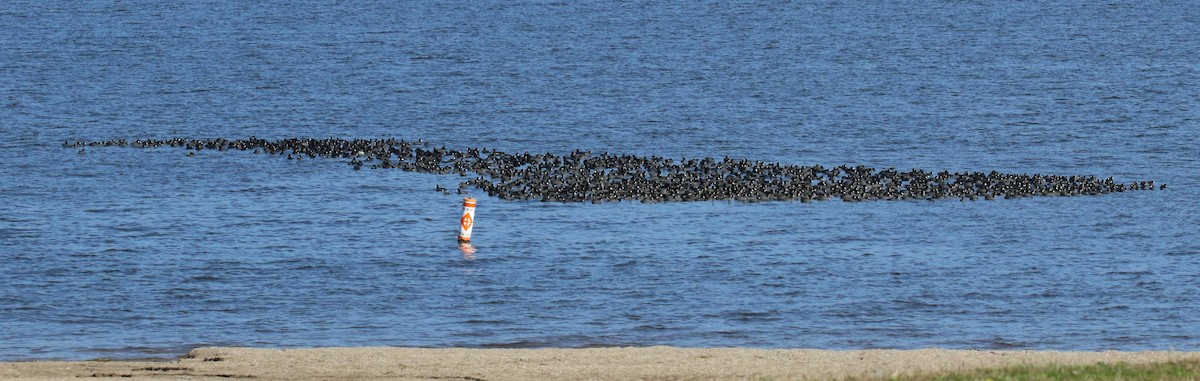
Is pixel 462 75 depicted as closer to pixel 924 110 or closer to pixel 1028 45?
pixel 924 110

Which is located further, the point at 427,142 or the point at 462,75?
the point at 462,75

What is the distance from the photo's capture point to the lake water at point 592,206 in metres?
37.1

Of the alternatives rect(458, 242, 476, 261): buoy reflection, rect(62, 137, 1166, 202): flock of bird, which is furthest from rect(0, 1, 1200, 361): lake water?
rect(62, 137, 1166, 202): flock of bird

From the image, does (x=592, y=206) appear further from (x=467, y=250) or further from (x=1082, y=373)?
(x=1082, y=373)

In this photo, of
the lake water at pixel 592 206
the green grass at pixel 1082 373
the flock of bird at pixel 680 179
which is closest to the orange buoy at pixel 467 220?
the lake water at pixel 592 206

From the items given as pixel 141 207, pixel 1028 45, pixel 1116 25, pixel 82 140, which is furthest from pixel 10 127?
pixel 1116 25

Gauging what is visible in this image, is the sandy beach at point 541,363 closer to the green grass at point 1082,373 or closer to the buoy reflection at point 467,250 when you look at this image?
the green grass at point 1082,373

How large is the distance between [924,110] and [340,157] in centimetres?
3334

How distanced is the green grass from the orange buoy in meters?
24.8

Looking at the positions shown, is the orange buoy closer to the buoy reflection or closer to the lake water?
the buoy reflection

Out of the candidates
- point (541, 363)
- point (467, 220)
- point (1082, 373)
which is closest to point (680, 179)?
point (467, 220)

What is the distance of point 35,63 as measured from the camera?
362 ft

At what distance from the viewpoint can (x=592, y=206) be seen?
54.5 metres

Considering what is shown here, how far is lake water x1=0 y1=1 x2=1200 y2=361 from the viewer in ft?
122
